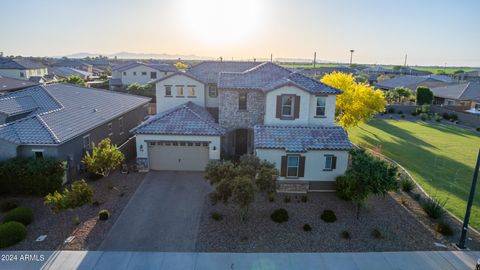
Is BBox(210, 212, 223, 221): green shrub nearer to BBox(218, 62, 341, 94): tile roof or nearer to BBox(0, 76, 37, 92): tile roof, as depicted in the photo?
BBox(218, 62, 341, 94): tile roof

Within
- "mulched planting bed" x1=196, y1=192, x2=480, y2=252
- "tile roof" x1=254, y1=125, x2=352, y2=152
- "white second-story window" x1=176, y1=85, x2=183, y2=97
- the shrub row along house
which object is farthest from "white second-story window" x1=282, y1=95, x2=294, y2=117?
"white second-story window" x1=176, y1=85, x2=183, y2=97

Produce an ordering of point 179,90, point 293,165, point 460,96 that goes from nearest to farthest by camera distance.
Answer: point 293,165, point 179,90, point 460,96

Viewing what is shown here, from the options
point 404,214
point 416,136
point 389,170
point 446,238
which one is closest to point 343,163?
point 389,170

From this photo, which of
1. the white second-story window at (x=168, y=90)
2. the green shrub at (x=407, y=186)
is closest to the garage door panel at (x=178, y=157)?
the white second-story window at (x=168, y=90)

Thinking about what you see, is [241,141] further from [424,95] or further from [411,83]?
[411,83]

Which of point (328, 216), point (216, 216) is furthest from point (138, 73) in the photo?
point (328, 216)

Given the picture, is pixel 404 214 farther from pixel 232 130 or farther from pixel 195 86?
pixel 195 86

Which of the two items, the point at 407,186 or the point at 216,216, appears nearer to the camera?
the point at 216,216
